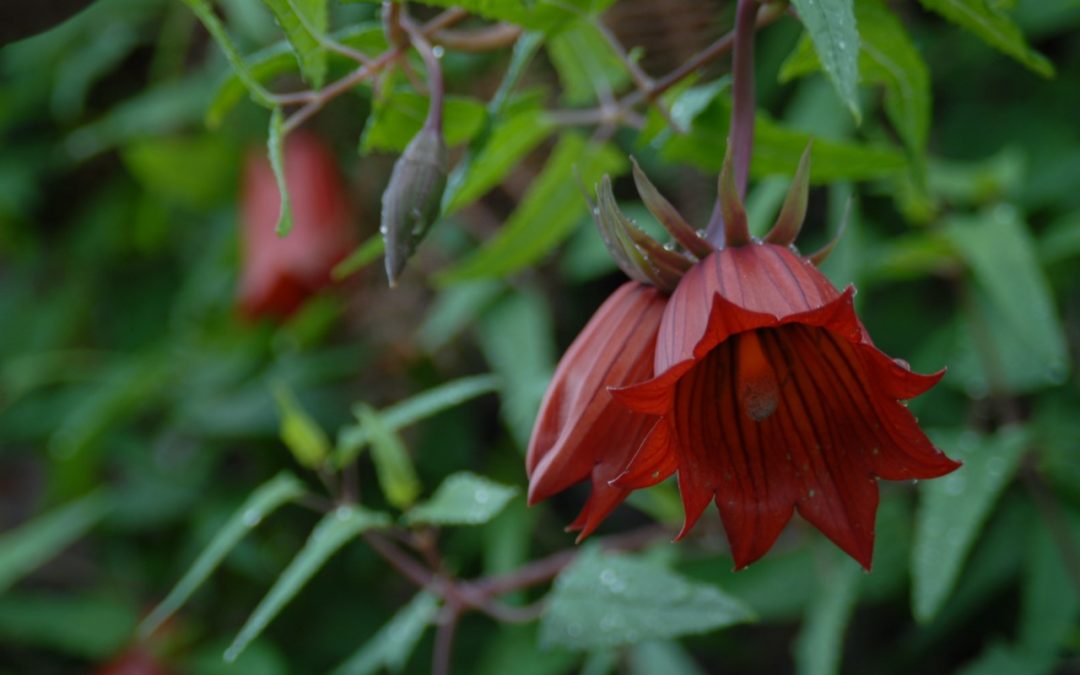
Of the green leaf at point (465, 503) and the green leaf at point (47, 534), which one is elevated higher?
the green leaf at point (465, 503)

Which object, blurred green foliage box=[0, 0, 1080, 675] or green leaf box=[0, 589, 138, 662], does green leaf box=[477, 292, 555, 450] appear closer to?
blurred green foliage box=[0, 0, 1080, 675]

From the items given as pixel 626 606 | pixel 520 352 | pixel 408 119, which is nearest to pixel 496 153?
pixel 408 119

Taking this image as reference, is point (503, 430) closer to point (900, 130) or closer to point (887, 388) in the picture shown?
point (900, 130)

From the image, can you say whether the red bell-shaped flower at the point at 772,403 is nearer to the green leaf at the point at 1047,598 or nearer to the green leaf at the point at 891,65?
the green leaf at the point at 891,65

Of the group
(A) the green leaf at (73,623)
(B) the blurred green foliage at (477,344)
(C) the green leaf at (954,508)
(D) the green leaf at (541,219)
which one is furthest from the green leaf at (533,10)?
(A) the green leaf at (73,623)

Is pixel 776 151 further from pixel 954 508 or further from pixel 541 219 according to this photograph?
pixel 954 508

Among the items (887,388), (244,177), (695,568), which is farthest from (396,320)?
(887,388)
